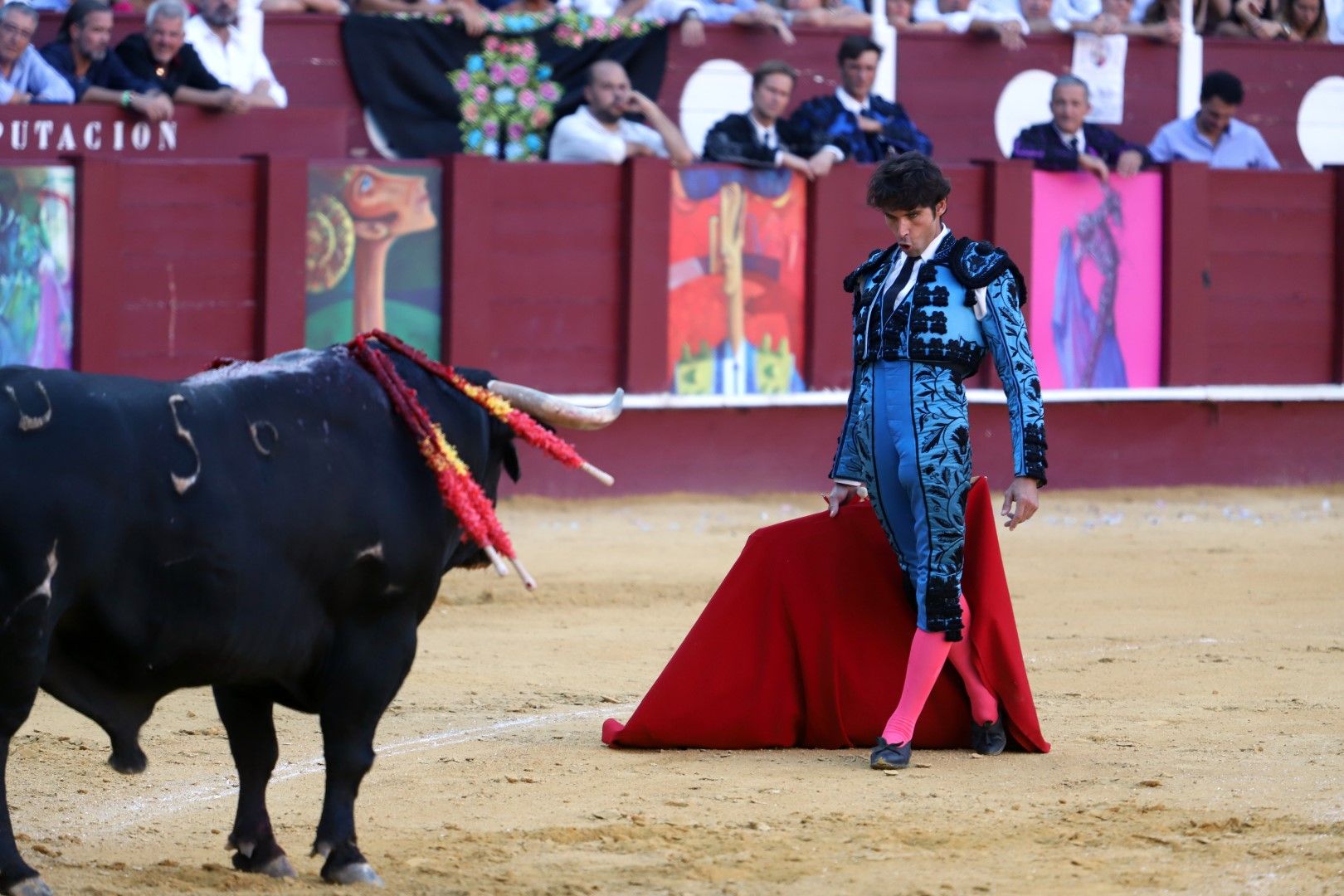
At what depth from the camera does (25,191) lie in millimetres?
8344

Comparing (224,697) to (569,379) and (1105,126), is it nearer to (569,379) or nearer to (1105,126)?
(569,379)

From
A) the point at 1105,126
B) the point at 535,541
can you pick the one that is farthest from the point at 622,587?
the point at 1105,126

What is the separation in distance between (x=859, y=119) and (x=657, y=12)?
117 centimetres

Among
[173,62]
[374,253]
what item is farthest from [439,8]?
[173,62]

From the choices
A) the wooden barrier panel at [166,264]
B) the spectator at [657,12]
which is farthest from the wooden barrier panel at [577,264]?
the spectator at [657,12]

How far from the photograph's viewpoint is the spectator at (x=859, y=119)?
9625 mm

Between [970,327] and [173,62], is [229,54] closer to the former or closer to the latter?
[173,62]

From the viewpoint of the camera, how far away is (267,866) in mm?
3633

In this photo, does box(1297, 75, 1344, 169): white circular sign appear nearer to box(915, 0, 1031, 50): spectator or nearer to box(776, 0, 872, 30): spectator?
box(915, 0, 1031, 50): spectator

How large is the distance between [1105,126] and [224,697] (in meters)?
8.37

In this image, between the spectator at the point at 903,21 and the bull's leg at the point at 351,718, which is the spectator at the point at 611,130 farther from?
the bull's leg at the point at 351,718

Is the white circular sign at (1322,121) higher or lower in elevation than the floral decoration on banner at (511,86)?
higher

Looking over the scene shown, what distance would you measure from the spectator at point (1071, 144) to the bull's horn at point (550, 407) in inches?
258

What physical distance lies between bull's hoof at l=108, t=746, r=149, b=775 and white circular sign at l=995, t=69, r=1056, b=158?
8.57 m
